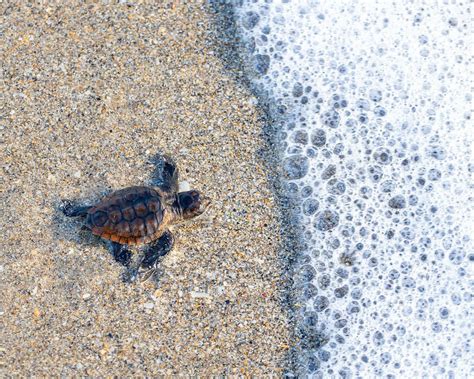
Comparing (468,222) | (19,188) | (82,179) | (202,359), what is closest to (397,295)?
(468,222)

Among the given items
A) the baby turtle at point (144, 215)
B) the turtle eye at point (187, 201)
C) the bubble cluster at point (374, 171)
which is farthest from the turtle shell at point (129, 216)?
the bubble cluster at point (374, 171)

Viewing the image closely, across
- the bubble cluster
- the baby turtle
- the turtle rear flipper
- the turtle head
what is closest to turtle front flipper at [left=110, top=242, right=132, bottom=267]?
the baby turtle

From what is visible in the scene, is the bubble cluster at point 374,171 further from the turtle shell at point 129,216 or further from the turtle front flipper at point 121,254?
the turtle front flipper at point 121,254

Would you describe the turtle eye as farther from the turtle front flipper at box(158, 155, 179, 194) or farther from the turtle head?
the turtle front flipper at box(158, 155, 179, 194)

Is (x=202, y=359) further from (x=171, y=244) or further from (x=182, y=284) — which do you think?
(x=171, y=244)

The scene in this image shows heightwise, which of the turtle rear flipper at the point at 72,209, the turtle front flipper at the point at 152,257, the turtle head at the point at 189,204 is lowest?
the turtle front flipper at the point at 152,257
